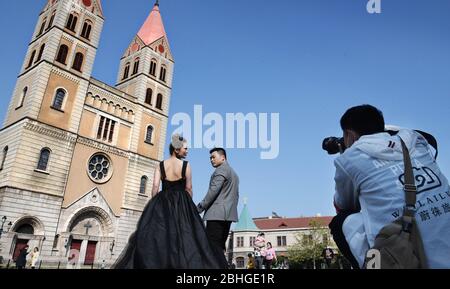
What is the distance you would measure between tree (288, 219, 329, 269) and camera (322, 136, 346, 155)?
41.7 m

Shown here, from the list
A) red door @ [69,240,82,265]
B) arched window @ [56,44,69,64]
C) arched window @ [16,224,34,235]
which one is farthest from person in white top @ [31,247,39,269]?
arched window @ [56,44,69,64]

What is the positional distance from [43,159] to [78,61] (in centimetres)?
906

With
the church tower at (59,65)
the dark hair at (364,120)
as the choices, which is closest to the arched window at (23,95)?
the church tower at (59,65)

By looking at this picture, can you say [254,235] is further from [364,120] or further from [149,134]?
[364,120]

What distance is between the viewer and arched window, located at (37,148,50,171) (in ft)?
67.7

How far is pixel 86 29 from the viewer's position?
86.6 ft

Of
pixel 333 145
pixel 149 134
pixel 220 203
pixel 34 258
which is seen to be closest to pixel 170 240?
pixel 220 203

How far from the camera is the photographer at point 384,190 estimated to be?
1.61 metres

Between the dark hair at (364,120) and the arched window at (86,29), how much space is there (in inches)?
1131

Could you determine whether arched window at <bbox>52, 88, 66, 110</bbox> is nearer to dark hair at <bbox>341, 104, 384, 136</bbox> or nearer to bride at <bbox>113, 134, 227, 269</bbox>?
bride at <bbox>113, 134, 227, 269</bbox>

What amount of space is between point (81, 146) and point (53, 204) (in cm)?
502

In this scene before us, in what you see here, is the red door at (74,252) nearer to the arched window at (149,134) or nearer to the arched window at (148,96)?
the arched window at (149,134)
